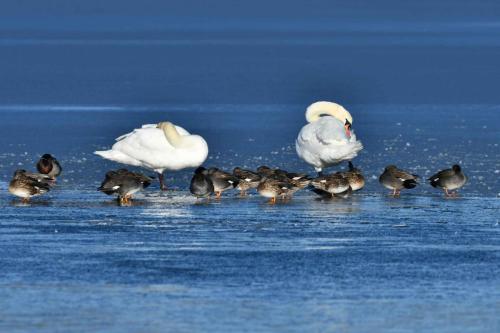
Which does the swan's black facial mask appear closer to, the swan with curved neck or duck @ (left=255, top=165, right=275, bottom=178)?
the swan with curved neck

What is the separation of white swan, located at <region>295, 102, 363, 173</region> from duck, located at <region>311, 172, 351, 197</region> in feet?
6.12

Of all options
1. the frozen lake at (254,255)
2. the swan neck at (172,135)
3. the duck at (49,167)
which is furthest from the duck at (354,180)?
the duck at (49,167)

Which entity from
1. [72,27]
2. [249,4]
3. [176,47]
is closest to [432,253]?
[176,47]

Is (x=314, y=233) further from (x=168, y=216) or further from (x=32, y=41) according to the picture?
(x=32, y=41)

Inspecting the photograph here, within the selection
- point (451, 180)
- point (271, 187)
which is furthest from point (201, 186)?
point (451, 180)

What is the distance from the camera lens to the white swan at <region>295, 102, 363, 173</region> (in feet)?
53.4

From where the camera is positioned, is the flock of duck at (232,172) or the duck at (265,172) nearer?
the flock of duck at (232,172)

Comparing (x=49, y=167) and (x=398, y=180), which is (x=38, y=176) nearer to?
(x=49, y=167)

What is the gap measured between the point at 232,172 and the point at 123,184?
7.90 ft

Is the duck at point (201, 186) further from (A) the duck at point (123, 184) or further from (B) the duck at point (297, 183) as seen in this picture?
(B) the duck at point (297, 183)

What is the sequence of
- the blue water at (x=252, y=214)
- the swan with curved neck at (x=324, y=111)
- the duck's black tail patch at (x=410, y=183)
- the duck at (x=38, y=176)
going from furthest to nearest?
the swan with curved neck at (x=324, y=111), the duck's black tail patch at (x=410, y=183), the duck at (x=38, y=176), the blue water at (x=252, y=214)

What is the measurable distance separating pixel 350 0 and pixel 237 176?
76.6 metres

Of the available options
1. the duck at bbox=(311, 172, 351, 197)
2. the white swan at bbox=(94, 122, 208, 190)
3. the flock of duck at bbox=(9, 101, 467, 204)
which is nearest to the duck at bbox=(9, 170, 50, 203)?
the flock of duck at bbox=(9, 101, 467, 204)

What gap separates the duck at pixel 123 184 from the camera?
13.8 m
